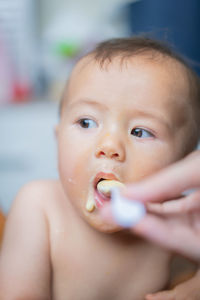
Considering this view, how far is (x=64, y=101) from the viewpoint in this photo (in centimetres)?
77

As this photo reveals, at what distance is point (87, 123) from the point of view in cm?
69

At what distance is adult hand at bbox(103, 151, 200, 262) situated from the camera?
445 mm

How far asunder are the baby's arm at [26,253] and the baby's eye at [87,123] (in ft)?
0.56

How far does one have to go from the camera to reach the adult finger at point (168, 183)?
1.49 ft

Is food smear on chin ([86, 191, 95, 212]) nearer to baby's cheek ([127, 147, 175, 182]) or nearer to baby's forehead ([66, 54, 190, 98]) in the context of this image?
baby's cheek ([127, 147, 175, 182])

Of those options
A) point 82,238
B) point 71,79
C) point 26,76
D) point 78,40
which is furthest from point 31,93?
point 82,238

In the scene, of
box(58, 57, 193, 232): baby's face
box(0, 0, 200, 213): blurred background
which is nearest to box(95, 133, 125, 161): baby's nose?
box(58, 57, 193, 232): baby's face

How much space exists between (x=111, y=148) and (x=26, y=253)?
0.25 m

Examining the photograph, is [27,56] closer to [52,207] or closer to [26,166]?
[26,166]

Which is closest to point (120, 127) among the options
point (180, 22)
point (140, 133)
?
point (140, 133)

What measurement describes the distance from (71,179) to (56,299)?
22 cm

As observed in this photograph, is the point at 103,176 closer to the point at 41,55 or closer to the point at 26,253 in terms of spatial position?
the point at 26,253

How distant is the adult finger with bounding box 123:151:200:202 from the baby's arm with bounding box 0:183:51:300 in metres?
0.28

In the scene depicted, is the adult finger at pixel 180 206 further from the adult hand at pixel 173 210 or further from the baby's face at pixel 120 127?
the baby's face at pixel 120 127
